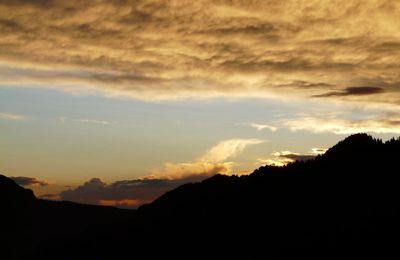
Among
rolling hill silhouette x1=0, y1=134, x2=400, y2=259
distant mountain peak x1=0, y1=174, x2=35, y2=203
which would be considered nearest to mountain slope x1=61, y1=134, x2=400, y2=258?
rolling hill silhouette x1=0, y1=134, x2=400, y2=259

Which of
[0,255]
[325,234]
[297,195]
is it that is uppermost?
[297,195]

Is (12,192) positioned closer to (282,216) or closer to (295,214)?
(282,216)

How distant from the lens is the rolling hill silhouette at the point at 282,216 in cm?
3434

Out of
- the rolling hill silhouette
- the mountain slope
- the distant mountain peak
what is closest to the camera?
the mountain slope

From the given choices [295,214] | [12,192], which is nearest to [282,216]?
[295,214]

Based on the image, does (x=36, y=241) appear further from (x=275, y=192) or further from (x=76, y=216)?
(x=275, y=192)

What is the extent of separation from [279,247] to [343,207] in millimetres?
5243

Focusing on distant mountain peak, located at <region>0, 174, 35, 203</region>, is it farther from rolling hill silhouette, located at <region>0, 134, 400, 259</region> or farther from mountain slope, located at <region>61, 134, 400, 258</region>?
mountain slope, located at <region>61, 134, 400, 258</region>

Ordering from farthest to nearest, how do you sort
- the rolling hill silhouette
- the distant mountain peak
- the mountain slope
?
the distant mountain peak
the rolling hill silhouette
the mountain slope

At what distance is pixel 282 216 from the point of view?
139 feet

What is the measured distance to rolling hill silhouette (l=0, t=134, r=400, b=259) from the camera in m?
34.3

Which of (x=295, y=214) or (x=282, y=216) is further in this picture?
(x=282, y=216)

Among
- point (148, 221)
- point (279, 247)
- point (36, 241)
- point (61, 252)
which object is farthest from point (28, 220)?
point (279, 247)

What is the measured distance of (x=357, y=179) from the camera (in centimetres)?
4131
